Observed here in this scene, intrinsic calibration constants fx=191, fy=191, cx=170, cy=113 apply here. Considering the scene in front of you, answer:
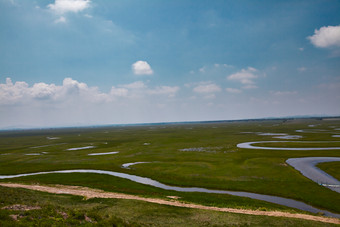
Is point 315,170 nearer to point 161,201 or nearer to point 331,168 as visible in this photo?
point 331,168

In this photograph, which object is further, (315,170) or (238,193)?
(315,170)

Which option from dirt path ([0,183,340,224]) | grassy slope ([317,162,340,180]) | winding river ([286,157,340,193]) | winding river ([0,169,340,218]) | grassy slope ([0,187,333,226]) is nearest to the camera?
grassy slope ([0,187,333,226])

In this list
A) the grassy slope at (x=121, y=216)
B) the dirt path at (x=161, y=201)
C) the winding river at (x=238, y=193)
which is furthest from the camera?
the winding river at (x=238, y=193)

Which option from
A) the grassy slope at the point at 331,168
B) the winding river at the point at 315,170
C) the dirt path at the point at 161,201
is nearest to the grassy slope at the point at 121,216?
the dirt path at the point at 161,201

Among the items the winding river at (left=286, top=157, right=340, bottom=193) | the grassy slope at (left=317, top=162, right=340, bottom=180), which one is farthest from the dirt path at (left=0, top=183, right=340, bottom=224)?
the grassy slope at (left=317, top=162, right=340, bottom=180)

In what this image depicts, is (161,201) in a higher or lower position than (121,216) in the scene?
lower

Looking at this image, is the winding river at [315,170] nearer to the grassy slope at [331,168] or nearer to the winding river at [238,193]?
the grassy slope at [331,168]

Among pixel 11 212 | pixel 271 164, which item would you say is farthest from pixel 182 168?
pixel 11 212

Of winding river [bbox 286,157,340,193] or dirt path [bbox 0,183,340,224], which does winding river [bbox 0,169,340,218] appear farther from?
winding river [bbox 286,157,340,193]

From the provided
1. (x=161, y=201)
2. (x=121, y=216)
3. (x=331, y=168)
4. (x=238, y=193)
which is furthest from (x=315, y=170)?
(x=121, y=216)

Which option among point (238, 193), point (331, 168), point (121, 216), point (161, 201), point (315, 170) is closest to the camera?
point (121, 216)

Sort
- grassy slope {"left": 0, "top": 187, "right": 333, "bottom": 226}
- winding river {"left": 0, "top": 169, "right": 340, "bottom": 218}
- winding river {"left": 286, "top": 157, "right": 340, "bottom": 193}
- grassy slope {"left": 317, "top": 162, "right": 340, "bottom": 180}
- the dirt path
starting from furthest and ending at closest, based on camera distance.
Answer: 1. grassy slope {"left": 317, "top": 162, "right": 340, "bottom": 180}
2. winding river {"left": 286, "top": 157, "right": 340, "bottom": 193}
3. winding river {"left": 0, "top": 169, "right": 340, "bottom": 218}
4. the dirt path
5. grassy slope {"left": 0, "top": 187, "right": 333, "bottom": 226}

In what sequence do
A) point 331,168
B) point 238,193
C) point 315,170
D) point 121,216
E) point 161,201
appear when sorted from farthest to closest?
point 331,168
point 315,170
point 238,193
point 161,201
point 121,216
